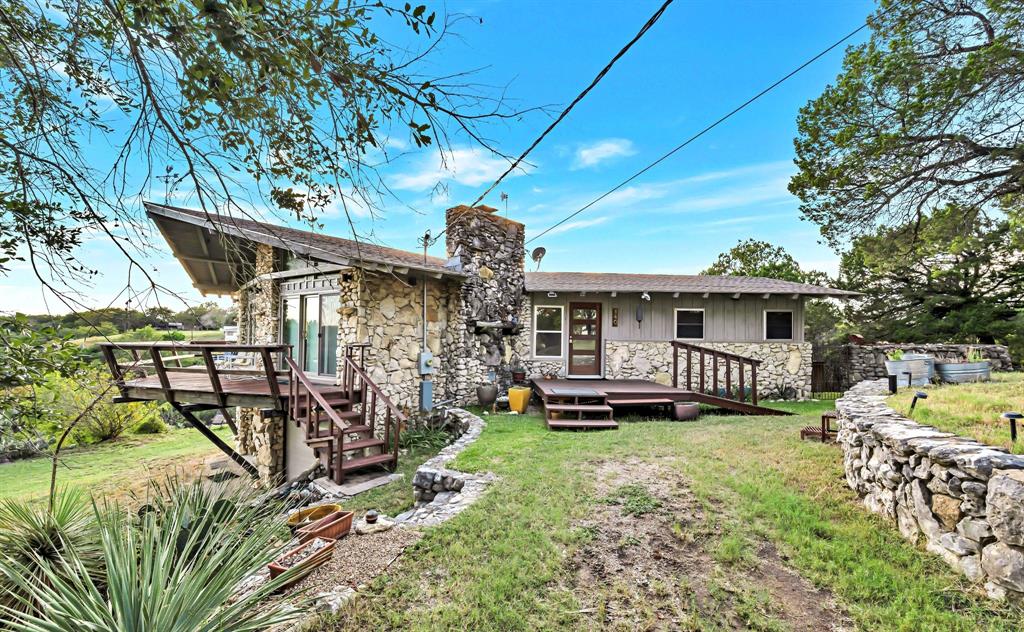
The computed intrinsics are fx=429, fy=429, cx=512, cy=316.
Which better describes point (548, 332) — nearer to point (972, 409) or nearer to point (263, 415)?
point (263, 415)

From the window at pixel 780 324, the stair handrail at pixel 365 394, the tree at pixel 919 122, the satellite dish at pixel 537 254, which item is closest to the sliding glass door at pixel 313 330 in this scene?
the stair handrail at pixel 365 394

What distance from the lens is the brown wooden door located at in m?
→ 12.0

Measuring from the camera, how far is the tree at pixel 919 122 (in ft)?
18.9

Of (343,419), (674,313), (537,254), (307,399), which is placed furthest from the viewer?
(537,254)

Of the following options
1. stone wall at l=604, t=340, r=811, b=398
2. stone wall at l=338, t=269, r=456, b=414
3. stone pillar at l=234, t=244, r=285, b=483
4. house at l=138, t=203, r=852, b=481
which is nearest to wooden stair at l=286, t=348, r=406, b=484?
stone wall at l=338, t=269, r=456, b=414

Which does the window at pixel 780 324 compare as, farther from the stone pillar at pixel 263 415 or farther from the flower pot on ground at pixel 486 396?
the stone pillar at pixel 263 415

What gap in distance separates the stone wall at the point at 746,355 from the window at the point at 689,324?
331 millimetres

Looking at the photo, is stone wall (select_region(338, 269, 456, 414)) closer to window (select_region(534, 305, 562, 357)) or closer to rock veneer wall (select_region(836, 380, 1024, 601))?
window (select_region(534, 305, 562, 357))

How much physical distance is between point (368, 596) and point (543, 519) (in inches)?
61.2

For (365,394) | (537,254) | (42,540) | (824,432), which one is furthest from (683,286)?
(42,540)

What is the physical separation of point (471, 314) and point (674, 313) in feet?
18.9

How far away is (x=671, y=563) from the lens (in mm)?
3211

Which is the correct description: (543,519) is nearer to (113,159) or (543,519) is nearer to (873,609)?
(873,609)

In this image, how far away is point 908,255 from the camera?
28.5 ft
